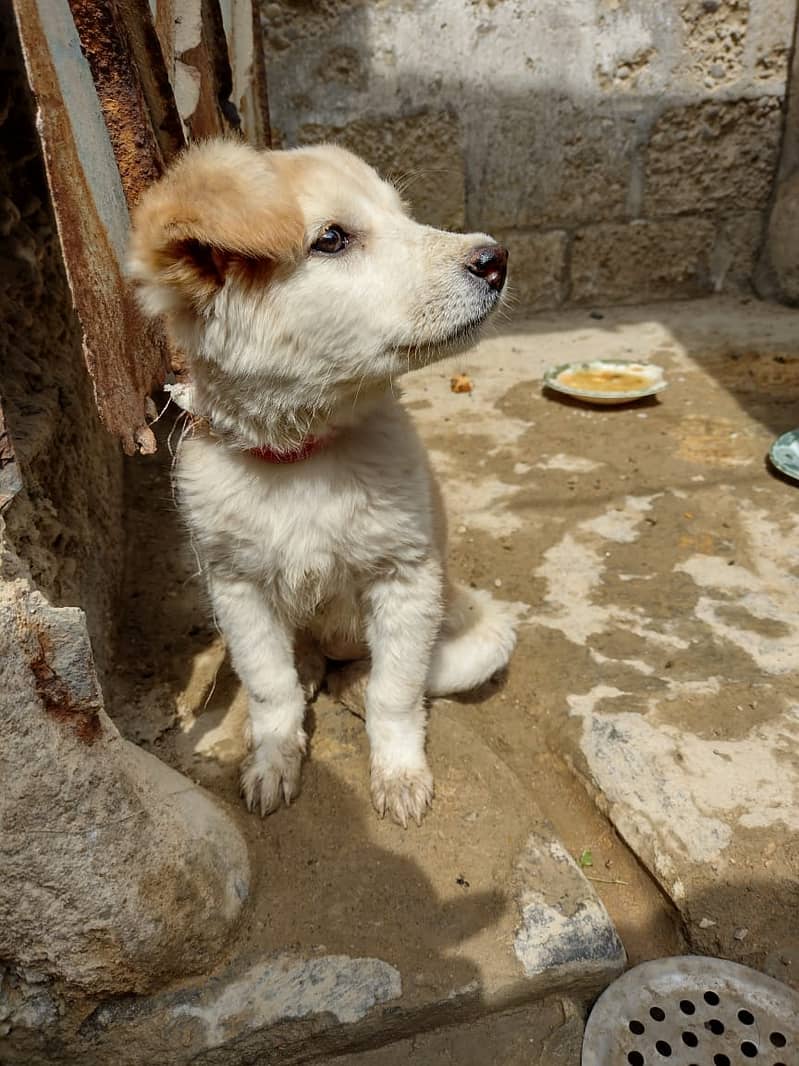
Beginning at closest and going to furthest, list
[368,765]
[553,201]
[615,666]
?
[368,765]
[615,666]
[553,201]

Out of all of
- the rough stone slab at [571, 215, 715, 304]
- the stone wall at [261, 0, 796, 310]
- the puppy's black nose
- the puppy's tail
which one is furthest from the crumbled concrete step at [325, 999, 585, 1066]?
the rough stone slab at [571, 215, 715, 304]

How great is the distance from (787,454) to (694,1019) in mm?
2541

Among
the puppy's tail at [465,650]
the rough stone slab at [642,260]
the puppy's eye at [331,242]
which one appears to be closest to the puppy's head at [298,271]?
the puppy's eye at [331,242]

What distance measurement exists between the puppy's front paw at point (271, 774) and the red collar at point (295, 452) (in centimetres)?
79

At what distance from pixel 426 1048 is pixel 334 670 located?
3.65ft

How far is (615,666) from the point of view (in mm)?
2508

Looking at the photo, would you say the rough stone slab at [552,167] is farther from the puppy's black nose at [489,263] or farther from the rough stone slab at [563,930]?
the rough stone slab at [563,930]

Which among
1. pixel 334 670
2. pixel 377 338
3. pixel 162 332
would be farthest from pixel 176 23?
pixel 334 670

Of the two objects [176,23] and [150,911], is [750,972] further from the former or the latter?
[176,23]

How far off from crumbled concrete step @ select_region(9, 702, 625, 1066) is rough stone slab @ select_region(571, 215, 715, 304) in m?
4.40

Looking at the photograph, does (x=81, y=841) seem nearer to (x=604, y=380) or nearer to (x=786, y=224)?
(x=604, y=380)

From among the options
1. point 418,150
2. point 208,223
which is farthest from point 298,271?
point 418,150

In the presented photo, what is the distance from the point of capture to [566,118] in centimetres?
507

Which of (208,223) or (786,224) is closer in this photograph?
(208,223)
